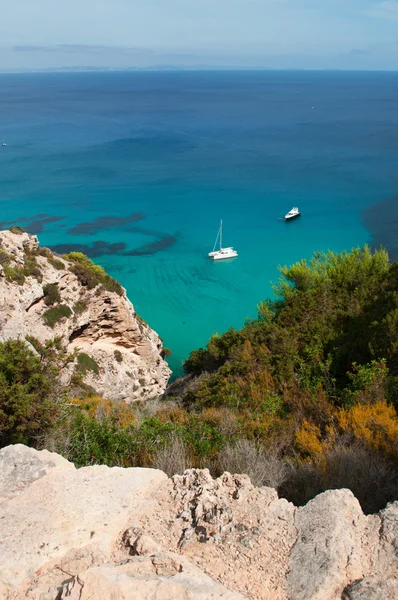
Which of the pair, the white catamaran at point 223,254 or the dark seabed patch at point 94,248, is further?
the white catamaran at point 223,254

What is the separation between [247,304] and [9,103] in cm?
14360

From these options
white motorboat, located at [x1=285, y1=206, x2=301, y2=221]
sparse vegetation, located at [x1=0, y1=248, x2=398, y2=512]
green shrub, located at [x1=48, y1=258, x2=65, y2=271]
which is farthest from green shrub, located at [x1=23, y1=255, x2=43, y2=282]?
white motorboat, located at [x1=285, y1=206, x2=301, y2=221]

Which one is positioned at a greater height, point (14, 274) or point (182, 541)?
point (182, 541)

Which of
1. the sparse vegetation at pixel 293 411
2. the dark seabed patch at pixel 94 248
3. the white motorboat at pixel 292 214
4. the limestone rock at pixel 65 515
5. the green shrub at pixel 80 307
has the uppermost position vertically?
the limestone rock at pixel 65 515

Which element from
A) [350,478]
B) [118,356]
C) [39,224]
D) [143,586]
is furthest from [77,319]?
[39,224]

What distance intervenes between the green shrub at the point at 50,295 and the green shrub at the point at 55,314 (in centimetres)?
25

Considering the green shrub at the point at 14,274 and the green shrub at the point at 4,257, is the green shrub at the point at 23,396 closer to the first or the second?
the green shrub at the point at 14,274

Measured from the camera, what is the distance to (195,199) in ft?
175

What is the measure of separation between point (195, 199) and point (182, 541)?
1999 inches

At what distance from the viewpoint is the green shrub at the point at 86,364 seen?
17625 millimetres

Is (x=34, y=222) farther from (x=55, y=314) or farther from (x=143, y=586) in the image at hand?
(x=143, y=586)

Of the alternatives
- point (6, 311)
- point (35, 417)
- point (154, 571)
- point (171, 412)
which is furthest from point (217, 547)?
point (6, 311)

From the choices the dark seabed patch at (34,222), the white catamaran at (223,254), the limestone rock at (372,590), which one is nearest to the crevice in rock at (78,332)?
the limestone rock at (372,590)

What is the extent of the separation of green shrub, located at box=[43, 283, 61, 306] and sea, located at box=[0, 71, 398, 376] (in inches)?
435
